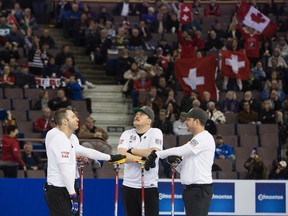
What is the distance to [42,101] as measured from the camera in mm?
24938

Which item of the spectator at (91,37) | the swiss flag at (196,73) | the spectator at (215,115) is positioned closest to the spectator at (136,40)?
the spectator at (91,37)

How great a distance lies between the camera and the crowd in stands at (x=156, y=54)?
83.8 ft

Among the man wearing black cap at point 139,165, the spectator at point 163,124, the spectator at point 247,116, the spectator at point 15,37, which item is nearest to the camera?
the man wearing black cap at point 139,165

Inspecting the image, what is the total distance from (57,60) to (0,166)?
665 centimetres

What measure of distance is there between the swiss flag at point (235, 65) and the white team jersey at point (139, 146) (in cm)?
1335

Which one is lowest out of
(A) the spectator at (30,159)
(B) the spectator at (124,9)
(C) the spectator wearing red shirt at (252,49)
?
(A) the spectator at (30,159)

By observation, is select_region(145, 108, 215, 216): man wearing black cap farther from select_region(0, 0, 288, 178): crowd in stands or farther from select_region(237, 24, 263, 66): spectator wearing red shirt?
select_region(237, 24, 263, 66): spectator wearing red shirt

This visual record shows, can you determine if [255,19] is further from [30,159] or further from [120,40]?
[30,159]

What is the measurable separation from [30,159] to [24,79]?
14.1 ft

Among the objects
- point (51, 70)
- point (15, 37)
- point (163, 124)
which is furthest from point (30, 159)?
point (15, 37)

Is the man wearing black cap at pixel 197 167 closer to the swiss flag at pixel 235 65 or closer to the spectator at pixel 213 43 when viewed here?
the swiss flag at pixel 235 65

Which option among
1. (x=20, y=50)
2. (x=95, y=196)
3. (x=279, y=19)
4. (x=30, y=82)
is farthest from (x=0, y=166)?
(x=279, y=19)

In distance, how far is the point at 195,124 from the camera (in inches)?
555

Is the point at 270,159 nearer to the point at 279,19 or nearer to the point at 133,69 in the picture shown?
the point at 133,69
